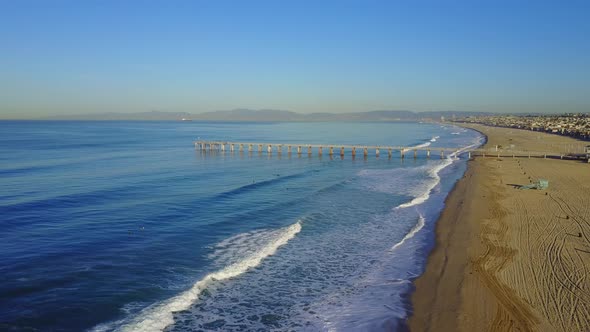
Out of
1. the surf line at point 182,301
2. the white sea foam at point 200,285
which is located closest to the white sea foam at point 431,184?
the white sea foam at point 200,285

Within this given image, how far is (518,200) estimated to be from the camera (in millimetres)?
26016

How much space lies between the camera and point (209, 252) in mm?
16766

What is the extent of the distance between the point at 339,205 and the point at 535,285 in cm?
1357

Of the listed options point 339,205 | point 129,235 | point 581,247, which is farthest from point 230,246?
point 581,247

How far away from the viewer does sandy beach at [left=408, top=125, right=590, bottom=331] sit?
36.4ft

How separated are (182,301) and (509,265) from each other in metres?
11.1

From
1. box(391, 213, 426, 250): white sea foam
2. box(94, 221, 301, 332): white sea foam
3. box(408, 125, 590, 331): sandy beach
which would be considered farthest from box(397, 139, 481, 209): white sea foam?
box(94, 221, 301, 332): white sea foam

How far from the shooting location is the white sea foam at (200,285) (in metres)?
11.0

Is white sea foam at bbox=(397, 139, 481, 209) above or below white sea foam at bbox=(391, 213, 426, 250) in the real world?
above

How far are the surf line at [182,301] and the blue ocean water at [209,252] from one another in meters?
0.05

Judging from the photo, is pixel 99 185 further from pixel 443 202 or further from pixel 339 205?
pixel 443 202

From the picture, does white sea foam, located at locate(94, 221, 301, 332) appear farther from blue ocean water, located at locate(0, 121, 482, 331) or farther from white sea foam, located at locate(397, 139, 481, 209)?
white sea foam, located at locate(397, 139, 481, 209)

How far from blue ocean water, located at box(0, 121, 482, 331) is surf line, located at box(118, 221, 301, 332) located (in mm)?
51

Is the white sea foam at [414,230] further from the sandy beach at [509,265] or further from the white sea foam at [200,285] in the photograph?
the white sea foam at [200,285]
